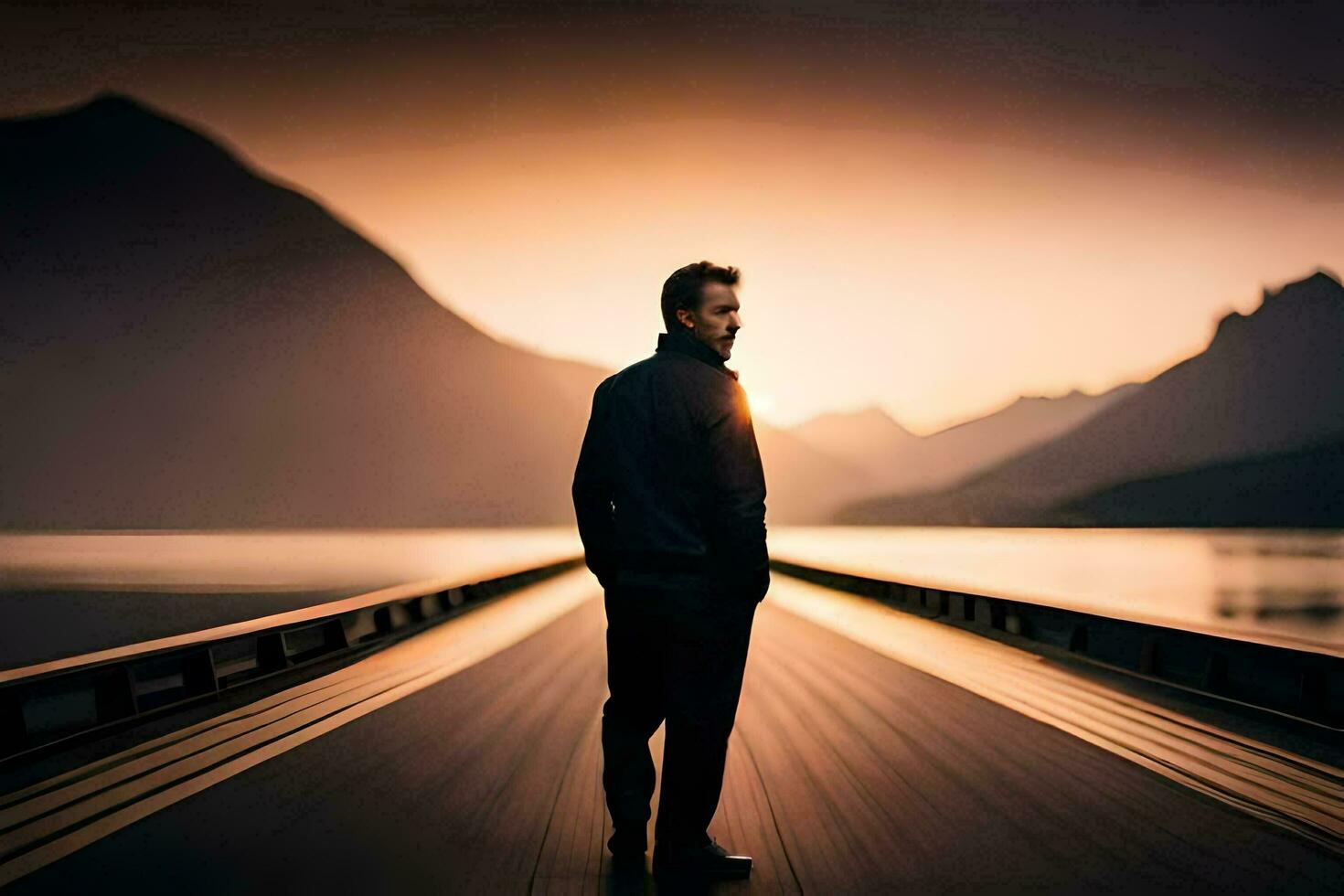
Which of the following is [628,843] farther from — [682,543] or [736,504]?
[736,504]

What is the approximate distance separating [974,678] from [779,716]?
111 inches

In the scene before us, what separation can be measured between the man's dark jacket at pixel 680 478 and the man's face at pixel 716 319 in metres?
0.03

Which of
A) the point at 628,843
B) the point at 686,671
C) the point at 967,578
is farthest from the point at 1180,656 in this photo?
the point at 967,578

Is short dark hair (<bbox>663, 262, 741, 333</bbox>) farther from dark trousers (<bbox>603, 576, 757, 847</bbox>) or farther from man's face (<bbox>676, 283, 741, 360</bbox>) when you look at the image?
dark trousers (<bbox>603, 576, 757, 847</bbox>)

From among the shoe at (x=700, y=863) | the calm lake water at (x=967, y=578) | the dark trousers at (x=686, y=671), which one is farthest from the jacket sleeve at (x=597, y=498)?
the calm lake water at (x=967, y=578)

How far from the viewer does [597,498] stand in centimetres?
384

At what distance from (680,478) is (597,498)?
36cm

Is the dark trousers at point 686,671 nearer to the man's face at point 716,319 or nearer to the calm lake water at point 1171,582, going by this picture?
the man's face at point 716,319

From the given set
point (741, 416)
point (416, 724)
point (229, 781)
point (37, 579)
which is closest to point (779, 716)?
point (416, 724)

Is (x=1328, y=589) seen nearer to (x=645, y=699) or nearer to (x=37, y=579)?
(x=37, y=579)

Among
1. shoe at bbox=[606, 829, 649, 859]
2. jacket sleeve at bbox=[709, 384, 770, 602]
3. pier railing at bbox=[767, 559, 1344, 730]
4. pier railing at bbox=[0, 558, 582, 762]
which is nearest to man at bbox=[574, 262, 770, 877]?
jacket sleeve at bbox=[709, 384, 770, 602]

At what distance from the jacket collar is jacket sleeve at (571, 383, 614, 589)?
0.90 feet

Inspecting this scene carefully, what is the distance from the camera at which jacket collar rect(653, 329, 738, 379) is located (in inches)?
149

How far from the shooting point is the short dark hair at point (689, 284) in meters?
3.87
